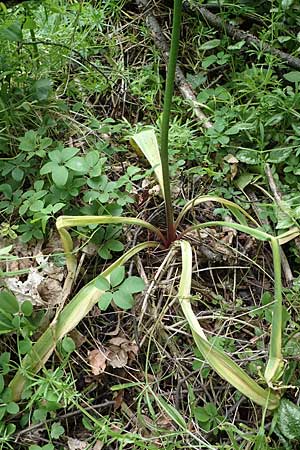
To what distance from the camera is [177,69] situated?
5.56 feet

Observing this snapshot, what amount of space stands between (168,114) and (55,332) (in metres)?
0.48

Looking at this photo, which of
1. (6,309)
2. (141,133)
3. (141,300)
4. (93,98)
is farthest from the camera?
(93,98)

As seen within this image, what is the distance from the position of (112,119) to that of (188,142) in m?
0.21

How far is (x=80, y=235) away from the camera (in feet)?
4.22

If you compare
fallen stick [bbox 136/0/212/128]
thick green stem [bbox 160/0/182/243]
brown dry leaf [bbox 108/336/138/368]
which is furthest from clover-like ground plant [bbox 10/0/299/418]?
fallen stick [bbox 136/0/212/128]

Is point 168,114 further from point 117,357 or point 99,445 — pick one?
point 99,445

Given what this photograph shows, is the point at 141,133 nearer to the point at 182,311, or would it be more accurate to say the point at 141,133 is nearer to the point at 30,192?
the point at 30,192

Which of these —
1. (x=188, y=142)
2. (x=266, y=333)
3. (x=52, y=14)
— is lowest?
(x=266, y=333)

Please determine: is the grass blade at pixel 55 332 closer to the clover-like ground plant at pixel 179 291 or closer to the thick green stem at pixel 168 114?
the clover-like ground plant at pixel 179 291

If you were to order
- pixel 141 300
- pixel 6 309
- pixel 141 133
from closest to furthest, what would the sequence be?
pixel 6 309
pixel 141 300
pixel 141 133

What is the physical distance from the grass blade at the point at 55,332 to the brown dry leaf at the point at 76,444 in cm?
13

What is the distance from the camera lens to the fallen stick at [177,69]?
1.57 m

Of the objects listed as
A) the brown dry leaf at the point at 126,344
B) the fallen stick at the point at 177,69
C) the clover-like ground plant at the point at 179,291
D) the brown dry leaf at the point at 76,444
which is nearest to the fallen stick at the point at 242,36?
the fallen stick at the point at 177,69

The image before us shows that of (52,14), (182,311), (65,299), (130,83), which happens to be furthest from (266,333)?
(52,14)
